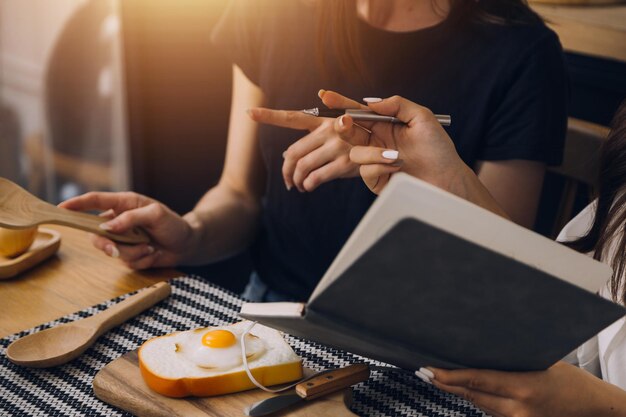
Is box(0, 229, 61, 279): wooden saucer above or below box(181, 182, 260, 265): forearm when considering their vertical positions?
above

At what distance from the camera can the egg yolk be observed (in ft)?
2.44

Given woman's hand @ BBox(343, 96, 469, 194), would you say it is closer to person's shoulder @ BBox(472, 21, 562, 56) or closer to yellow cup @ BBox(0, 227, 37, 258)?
person's shoulder @ BBox(472, 21, 562, 56)

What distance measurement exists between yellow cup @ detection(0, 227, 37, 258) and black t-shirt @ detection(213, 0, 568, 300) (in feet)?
1.50

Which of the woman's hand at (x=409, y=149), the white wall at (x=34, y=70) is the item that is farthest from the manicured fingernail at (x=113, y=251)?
the white wall at (x=34, y=70)

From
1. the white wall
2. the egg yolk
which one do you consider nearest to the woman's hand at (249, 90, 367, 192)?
the egg yolk

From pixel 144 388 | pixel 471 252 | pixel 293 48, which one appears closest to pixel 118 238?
pixel 144 388

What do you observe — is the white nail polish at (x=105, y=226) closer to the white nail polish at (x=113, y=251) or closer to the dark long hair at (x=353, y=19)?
the white nail polish at (x=113, y=251)

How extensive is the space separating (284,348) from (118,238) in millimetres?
343

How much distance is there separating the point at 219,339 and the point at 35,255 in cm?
36

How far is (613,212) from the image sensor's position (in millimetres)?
949

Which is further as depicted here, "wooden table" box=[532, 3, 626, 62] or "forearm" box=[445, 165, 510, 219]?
"wooden table" box=[532, 3, 626, 62]

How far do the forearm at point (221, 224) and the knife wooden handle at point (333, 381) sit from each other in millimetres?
452

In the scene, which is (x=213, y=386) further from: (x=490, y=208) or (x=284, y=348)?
(x=490, y=208)

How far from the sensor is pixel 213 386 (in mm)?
705
